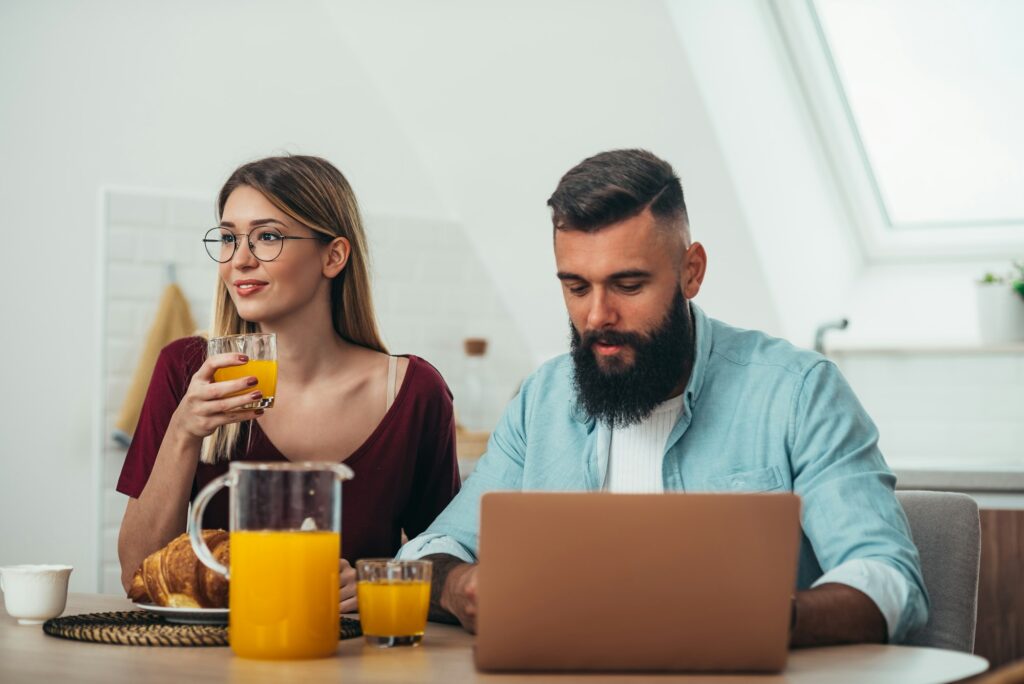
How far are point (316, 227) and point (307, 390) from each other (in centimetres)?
29

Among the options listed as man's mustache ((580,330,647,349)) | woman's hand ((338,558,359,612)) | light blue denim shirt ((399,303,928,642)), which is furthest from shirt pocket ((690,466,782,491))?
woman's hand ((338,558,359,612))

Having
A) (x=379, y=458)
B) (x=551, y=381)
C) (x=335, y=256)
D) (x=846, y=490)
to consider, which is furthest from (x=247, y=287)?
(x=846, y=490)

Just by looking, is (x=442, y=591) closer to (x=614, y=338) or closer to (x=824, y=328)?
(x=614, y=338)

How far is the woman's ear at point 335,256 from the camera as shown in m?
2.19

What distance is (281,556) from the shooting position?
1.27 m

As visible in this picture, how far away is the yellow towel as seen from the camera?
3664 millimetres

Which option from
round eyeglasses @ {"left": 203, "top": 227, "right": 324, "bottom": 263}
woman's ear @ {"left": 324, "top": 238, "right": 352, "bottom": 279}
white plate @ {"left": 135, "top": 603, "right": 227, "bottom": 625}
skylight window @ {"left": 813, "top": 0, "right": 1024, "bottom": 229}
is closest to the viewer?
white plate @ {"left": 135, "top": 603, "right": 227, "bottom": 625}

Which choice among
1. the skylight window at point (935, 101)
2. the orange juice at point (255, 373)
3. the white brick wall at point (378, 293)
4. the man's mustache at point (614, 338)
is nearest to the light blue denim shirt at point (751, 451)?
the man's mustache at point (614, 338)

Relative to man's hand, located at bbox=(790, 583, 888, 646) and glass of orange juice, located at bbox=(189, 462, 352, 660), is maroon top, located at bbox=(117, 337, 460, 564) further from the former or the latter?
man's hand, located at bbox=(790, 583, 888, 646)

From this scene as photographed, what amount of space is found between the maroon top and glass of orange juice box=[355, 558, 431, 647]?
0.70 m

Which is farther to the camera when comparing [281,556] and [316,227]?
[316,227]

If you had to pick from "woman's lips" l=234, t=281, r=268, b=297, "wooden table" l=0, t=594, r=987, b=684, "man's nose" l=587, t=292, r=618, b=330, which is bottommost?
"wooden table" l=0, t=594, r=987, b=684

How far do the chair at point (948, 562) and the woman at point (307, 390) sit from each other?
33.6 inches

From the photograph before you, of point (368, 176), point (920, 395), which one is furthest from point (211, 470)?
point (920, 395)
